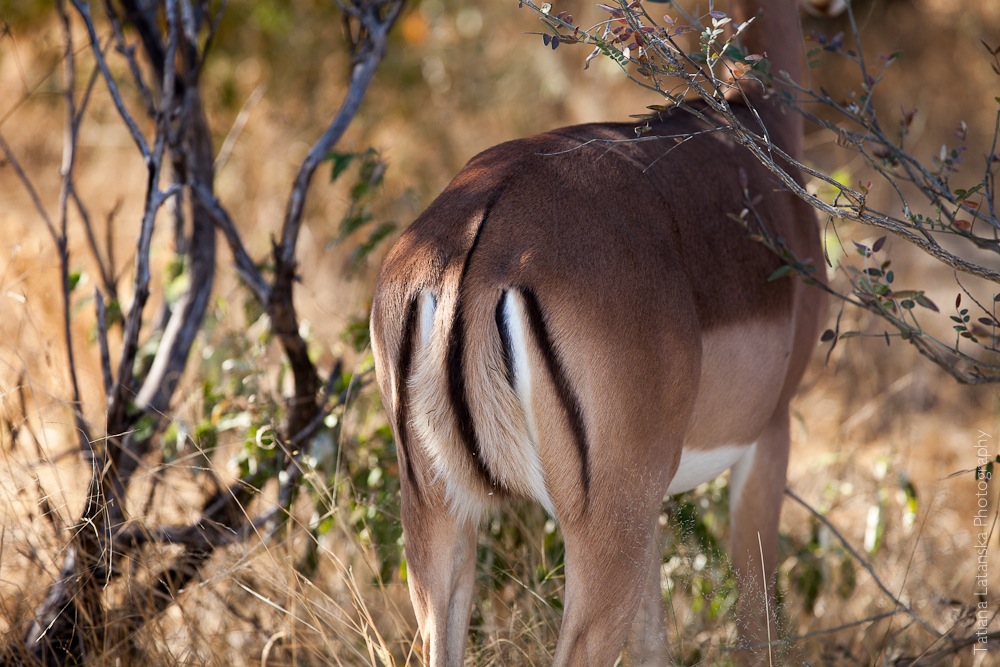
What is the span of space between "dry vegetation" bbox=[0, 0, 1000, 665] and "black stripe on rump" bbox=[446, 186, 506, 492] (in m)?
0.65

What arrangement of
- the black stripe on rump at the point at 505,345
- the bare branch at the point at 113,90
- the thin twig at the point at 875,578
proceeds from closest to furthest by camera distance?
1. the black stripe on rump at the point at 505,345
2. the thin twig at the point at 875,578
3. the bare branch at the point at 113,90

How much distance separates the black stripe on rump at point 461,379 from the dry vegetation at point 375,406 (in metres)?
0.65

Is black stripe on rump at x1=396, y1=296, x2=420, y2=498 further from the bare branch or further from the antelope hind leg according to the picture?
the bare branch

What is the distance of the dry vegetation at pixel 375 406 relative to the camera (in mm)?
2820

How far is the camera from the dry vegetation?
282 centimetres

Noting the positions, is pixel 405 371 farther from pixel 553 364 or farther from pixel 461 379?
pixel 553 364

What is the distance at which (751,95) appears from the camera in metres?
3.36

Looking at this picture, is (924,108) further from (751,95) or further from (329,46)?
(751,95)

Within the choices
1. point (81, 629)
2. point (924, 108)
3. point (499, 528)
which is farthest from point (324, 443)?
point (924, 108)

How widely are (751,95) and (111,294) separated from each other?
94.1 inches

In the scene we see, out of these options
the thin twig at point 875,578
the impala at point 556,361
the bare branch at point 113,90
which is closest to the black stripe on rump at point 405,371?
the impala at point 556,361

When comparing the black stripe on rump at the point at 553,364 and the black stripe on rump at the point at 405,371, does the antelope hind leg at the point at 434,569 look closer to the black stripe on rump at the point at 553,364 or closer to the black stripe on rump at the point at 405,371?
the black stripe on rump at the point at 405,371

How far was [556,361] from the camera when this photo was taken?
185 cm

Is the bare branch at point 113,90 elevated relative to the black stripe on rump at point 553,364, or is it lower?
elevated
